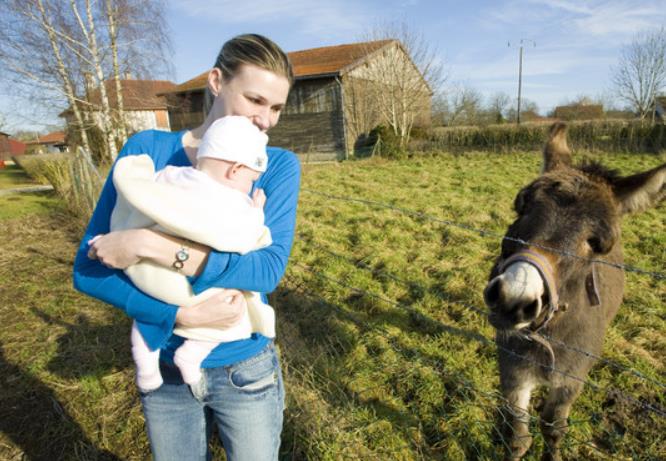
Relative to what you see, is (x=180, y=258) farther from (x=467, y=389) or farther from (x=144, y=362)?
(x=467, y=389)

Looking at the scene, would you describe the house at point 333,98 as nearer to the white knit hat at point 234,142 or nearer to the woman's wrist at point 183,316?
the white knit hat at point 234,142

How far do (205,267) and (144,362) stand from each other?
0.54 meters

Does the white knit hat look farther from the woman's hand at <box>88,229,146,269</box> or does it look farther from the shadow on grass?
the shadow on grass

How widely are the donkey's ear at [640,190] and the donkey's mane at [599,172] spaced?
0.04 meters

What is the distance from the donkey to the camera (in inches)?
69.8

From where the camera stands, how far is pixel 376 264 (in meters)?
5.57

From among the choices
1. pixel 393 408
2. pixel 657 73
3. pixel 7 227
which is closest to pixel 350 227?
pixel 393 408

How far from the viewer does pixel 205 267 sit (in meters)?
1.28

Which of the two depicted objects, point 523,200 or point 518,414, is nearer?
point 523,200

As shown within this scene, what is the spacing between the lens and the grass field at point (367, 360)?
105 inches

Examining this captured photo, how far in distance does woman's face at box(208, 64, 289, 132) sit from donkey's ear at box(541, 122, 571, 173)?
2140 millimetres

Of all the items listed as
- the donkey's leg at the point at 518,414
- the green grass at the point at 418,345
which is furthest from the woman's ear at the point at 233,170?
the donkey's leg at the point at 518,414

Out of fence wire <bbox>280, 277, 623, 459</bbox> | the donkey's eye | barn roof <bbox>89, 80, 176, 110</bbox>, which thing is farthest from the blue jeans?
barn roof <bbox>89, 80, 176, 110</bbox>

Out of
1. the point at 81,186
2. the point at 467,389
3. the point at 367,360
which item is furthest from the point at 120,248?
the point at 81,186
